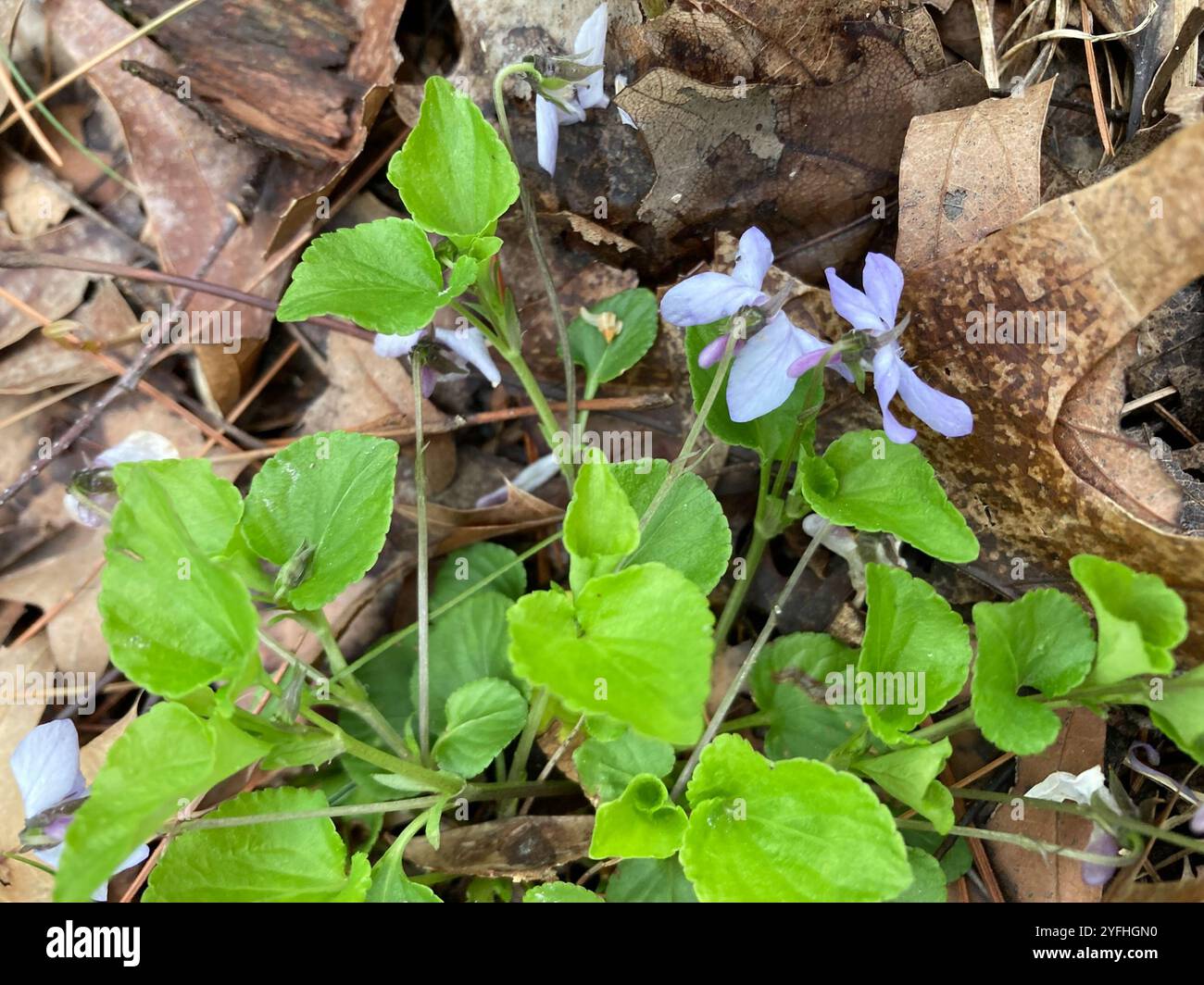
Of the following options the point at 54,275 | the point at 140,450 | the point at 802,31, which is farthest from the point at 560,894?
the point at 54,275

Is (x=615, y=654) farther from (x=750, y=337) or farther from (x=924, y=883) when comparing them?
(x=924, y=883)

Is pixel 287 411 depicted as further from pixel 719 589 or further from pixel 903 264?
pixel 903 264

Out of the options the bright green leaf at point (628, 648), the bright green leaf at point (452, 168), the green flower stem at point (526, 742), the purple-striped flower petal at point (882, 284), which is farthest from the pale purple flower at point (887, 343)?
the green flower stem at point (526, 742)

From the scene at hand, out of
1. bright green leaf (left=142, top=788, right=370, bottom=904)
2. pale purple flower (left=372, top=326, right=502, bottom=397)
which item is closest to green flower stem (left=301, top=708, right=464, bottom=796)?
bright green leaf (left=142, top=788, right=370, bottom=904)

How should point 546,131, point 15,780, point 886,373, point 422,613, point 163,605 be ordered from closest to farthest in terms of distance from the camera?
point 163,605
point 886,373
point 422,613
point 546,131
point 15,780

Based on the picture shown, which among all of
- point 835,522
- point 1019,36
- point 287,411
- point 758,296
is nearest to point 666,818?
point 835,522
